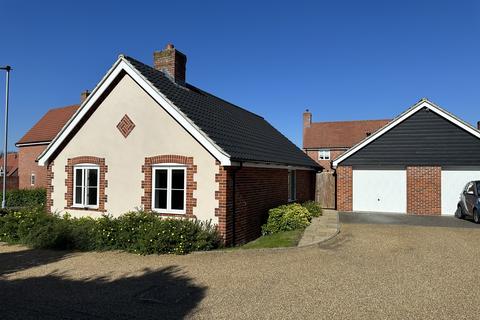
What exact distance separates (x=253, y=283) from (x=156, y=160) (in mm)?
5796

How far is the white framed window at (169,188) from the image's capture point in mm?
11164

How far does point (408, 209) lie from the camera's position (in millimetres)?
18516

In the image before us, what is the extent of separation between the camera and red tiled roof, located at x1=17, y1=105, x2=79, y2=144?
33438 millimetres

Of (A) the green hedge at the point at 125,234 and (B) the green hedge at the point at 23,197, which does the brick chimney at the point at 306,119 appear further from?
(A) the green hedge at the point at 125,234

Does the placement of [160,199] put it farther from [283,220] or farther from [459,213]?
[459,213]

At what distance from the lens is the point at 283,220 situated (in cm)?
1288

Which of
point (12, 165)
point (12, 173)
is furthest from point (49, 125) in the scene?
point (12, 165)

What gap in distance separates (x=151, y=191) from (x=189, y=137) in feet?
7.15

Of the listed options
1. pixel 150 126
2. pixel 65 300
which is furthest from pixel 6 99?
pixel 65 300

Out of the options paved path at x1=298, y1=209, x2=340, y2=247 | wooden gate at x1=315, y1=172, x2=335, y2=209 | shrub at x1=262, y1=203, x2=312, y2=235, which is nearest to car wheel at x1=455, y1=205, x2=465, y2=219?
paved path at x1=298, y1=209, x2=340, y2=247

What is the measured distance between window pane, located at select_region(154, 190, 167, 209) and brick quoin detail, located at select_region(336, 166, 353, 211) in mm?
11082

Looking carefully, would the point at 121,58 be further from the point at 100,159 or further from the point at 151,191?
the point at 151,191

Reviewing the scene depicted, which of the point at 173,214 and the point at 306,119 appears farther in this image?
the point at 306,119

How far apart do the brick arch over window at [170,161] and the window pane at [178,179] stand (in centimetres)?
33
